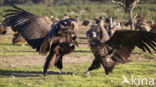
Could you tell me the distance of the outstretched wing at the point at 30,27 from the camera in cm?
898

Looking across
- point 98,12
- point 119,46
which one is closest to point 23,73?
point 119,46

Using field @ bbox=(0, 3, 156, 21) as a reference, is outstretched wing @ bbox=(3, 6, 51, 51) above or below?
above

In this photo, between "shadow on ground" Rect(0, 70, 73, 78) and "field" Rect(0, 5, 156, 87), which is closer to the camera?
"field" Rect(0, 5, 156, 87)

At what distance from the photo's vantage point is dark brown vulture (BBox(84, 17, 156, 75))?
24.9 ft

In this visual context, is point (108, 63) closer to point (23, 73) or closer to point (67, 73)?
point (67, 73)

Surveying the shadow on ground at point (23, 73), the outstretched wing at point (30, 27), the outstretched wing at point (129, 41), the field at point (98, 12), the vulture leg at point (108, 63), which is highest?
the outstretched wing at point (129, 41)

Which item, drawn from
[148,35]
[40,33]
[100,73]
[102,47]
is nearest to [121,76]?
[100,73]

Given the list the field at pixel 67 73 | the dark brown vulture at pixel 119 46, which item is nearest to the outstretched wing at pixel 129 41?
the dark brown vulture at pixel 119 46

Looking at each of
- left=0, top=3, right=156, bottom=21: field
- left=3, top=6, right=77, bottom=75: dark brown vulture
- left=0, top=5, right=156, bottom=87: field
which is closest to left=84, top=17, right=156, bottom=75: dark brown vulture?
left=0, top=5, right=156, bottom=87: field

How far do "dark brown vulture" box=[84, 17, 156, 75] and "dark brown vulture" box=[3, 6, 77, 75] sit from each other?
0.77 meters

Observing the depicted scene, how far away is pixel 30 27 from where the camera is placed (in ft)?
30.0

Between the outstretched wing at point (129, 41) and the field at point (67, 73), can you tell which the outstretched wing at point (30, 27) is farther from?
the outstretched wing at point (129, 41)

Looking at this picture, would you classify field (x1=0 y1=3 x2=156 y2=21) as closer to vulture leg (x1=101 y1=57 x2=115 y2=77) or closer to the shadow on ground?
the shadow on ground

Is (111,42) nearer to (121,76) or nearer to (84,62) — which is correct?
(121,76)
